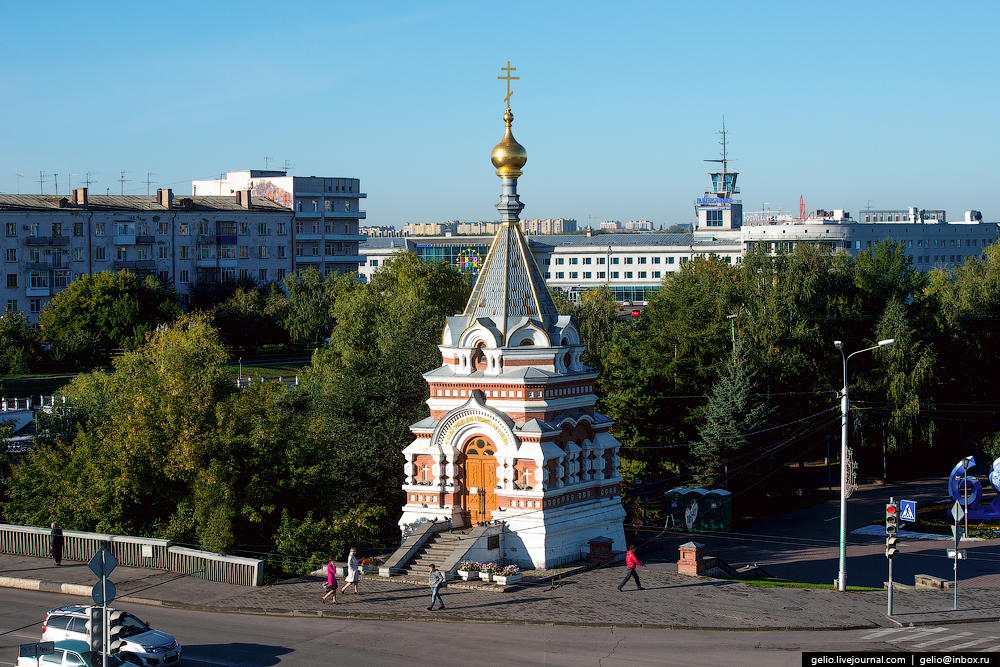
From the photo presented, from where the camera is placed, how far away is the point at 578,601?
23.0 metres

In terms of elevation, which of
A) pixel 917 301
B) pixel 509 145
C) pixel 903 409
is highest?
pixel 509 145

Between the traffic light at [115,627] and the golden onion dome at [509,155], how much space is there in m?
15.2

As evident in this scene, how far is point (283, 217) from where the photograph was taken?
293 ft

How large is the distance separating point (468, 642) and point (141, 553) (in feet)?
30.4

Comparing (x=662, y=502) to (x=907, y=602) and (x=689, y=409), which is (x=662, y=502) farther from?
(x=907, y=602)

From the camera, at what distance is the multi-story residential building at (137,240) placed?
71.9 metres

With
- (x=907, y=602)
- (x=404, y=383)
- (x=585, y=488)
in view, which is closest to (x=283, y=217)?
(x=404, y=383)

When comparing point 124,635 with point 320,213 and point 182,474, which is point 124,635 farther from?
point 320,213

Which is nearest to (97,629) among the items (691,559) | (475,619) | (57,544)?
(475,619)

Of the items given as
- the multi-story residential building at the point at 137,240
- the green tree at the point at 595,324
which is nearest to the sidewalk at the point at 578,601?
the green tree at the point at 595,324

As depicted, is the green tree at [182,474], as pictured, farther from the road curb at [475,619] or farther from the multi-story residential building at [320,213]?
the multi-story residential building at [320,213]

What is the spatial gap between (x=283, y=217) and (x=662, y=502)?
55.9m

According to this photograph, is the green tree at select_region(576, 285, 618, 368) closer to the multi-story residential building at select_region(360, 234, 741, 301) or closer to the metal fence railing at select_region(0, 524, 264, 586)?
the metal fence railing at select_region(0, 524, 264, 586)

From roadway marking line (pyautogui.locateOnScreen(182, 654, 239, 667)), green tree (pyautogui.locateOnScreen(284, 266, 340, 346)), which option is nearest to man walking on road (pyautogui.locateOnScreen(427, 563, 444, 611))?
roadway marking line (pyautogui.locateOnScreen(182, 654, 239, 667))
